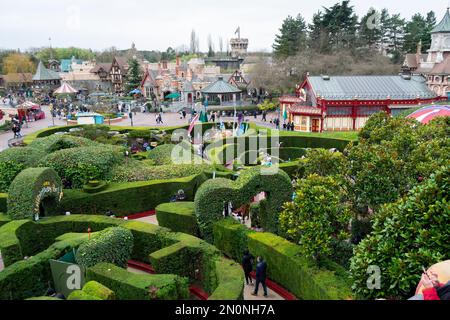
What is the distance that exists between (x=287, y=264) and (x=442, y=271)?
5523 mm

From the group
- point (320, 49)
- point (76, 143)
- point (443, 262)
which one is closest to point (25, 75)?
point (320, 49)

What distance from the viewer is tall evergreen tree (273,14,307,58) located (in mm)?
68312

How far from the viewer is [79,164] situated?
21688 millimetres

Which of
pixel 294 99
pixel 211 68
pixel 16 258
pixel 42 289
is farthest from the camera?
pixel 211 68

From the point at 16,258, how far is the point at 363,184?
1355cm

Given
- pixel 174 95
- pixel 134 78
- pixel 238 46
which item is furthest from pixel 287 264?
Result: pixel 238 46

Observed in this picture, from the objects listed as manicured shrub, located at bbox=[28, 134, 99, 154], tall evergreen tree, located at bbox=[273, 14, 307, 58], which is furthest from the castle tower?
manicured shrub, located at bbox=[28, 134, 99, 154]

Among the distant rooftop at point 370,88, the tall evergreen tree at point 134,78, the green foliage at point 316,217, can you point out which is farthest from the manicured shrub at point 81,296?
the tall evergreen tree at point 134,78

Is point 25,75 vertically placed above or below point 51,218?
above

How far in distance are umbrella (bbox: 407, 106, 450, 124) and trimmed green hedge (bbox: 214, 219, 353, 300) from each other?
74.3ft

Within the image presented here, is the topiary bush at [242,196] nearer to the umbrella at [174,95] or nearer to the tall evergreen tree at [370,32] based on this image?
the tall evergreen tree at [370,32]

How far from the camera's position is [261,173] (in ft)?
53.5

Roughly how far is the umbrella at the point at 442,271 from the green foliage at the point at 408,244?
42 cm
